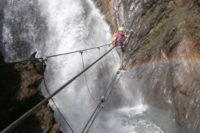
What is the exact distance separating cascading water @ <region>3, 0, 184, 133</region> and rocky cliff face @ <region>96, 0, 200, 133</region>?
0.99 meters

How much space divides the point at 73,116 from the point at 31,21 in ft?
27.8

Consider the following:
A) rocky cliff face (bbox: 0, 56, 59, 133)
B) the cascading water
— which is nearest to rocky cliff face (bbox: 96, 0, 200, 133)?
the cascading water

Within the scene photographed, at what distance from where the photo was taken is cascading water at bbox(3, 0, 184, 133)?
19.0m

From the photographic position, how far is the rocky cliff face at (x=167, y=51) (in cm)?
1588

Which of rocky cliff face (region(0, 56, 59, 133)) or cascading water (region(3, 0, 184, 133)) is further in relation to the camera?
cascading water (region(3, 0, 184, 133))

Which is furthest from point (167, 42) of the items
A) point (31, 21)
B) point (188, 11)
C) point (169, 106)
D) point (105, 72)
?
point (31, 21)

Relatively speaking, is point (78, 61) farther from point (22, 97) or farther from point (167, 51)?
point (22, 97)

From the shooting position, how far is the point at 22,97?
439 inches

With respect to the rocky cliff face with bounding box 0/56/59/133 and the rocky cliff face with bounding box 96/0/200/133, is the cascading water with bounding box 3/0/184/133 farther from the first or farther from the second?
the rocky cliff face with bounding box 0/56/59/133

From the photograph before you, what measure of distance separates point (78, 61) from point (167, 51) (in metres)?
7.43

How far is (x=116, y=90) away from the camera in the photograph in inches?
853

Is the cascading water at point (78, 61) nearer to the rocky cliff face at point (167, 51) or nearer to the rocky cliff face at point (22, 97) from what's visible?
the rocky cliff face at point (167, 51)

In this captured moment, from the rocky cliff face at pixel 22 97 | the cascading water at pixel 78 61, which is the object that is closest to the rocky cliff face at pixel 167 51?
the cascading water at pixel 78 61

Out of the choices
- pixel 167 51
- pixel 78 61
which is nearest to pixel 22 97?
pixel 167 51
